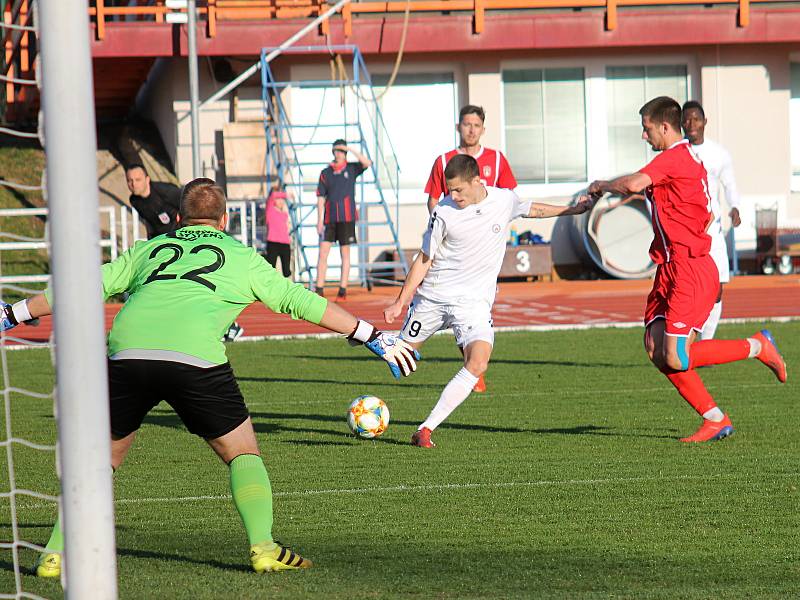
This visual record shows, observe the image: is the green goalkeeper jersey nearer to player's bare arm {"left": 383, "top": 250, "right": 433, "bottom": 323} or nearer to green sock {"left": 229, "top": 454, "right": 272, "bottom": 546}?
green sock {"left": 229, "top": 454, "right": 272, "bottom": 546}

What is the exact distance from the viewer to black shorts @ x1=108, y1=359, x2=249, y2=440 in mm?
5207

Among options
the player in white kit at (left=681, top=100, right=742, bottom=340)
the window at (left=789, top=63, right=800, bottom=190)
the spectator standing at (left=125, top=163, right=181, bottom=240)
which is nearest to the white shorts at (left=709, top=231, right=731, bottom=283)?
the player in white kit at (left=681, top=100, right=742, bottom=340)

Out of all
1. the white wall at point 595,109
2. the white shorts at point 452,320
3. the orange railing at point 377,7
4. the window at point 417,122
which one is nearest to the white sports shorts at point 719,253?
the white shorts at point 452,320

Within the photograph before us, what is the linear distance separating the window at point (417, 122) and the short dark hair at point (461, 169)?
15849mm

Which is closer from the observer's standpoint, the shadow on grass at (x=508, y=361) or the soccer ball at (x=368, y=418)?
the soccer ball at (x=368, y=418)

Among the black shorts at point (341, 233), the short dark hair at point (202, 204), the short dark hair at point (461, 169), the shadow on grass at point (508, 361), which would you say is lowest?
the shadow on grass at point (508, 361)

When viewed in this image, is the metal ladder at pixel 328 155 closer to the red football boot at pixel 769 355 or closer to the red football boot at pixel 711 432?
the red football boot at pixel 769 355

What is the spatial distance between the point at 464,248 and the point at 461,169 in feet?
1.78

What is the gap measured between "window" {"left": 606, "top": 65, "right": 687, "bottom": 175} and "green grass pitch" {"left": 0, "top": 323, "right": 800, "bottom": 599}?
13961mm

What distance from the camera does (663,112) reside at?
804cm

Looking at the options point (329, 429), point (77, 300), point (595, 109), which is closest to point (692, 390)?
point (329, 429)

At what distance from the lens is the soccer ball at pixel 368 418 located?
8.38 m

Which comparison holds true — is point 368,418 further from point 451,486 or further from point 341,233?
point 341,233

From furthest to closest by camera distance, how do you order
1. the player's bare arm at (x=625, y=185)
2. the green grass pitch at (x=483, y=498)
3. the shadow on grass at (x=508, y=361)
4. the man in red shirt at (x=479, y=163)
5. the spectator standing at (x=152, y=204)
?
the shadow on grass at (x=508, y=361) < the spectator standing at (x=152, y=204) < the man in red shirt at (x=479, y=163) < the player's bare arm at (x=625, y=185) < the green grass pitch at (x=483, y=498)
